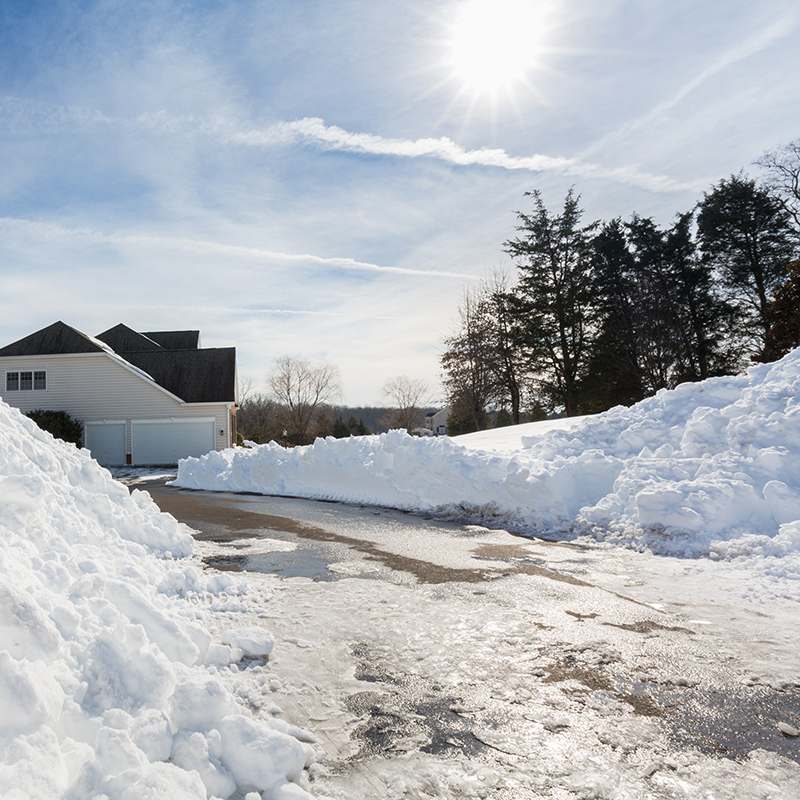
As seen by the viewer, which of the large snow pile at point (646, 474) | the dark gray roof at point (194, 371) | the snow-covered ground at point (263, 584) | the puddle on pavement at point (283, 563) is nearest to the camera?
the snow-covered ground at point (263, 584)

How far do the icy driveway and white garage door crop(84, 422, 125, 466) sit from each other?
24.0 metres

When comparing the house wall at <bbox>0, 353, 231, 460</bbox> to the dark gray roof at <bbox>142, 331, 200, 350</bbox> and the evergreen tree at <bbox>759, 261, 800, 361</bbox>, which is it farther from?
the evergreen tree at <bbox>759, 261, 800, 361</bbox>

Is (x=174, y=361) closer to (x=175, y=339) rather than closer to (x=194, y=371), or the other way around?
(x=194, y=371)

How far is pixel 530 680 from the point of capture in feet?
10.8

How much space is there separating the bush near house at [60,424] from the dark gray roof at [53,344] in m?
3.13

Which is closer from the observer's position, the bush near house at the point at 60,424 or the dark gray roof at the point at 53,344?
the bush near house at the point at 60,424

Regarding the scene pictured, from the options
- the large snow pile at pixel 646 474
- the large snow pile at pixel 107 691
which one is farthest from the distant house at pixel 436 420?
the large snow pile at pixel 107 691

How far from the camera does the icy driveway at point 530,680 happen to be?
2459mm

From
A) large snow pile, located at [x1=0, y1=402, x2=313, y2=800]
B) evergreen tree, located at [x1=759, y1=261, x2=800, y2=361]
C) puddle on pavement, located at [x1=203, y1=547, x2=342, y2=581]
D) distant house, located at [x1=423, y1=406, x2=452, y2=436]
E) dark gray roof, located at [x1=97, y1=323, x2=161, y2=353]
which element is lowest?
puddle on pavement, located at [x1=203, y1=547, x2=342, y2=581]

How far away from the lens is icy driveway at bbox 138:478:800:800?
2459 millimetres

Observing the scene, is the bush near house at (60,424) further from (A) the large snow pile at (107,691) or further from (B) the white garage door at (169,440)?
(A) the large snow pile at (107,691)

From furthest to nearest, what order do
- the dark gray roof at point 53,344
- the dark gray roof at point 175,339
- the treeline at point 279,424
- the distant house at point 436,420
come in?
the distant house at point 436,420 → the treeline at point 279,424 → the dark gray roof at point 175,339 → the dark gray roof at point 53,344

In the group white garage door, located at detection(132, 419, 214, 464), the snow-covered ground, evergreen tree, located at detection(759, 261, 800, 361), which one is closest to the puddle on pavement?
the snow-covered ground

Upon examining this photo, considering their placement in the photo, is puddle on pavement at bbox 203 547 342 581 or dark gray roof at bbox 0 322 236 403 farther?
dark gray roof at bbox 0 322 236 403
